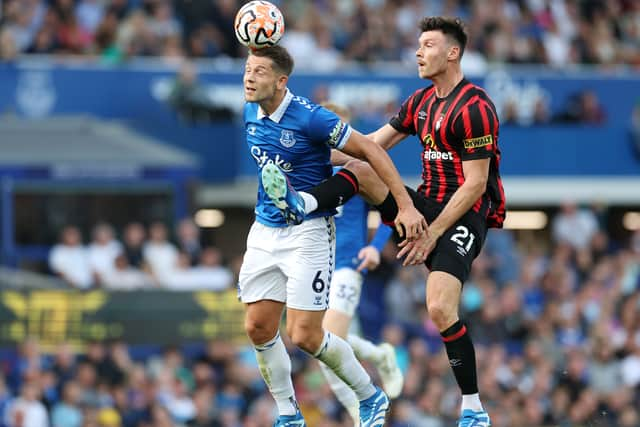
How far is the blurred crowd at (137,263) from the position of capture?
18453 mm

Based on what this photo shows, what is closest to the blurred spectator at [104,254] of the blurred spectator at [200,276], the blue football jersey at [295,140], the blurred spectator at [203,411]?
the blurred spectator at [200,276]

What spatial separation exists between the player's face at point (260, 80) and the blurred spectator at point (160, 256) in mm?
9379

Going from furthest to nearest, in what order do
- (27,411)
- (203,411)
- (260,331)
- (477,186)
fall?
(203,411) < (27,411) < (260,331) < (477,186)

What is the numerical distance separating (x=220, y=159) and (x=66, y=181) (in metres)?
3.06

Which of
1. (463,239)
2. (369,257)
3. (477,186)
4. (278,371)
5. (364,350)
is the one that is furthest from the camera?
(364,350)

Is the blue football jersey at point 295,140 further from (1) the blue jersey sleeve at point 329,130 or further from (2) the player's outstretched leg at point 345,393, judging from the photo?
(2) the player's outstretched leg at point 345,393

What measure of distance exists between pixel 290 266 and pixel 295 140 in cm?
86

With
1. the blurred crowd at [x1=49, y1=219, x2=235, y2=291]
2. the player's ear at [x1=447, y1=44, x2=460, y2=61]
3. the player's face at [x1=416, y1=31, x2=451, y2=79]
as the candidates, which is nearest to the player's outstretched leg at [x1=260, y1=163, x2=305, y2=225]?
the player's face at [x1=416, y1=31, x2=451, y2=79]

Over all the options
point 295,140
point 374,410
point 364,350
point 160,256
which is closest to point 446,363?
point 160,256

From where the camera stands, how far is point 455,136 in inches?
385

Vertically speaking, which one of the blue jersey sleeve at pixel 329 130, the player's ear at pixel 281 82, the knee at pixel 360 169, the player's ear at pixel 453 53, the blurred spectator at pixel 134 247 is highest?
the player's ear at pixel 453 53

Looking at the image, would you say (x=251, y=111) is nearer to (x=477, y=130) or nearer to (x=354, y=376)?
(x=477, y=130)

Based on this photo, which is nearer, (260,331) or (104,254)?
(260,331)

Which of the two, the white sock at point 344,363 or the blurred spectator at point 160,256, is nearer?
the white sock at point 344,363
